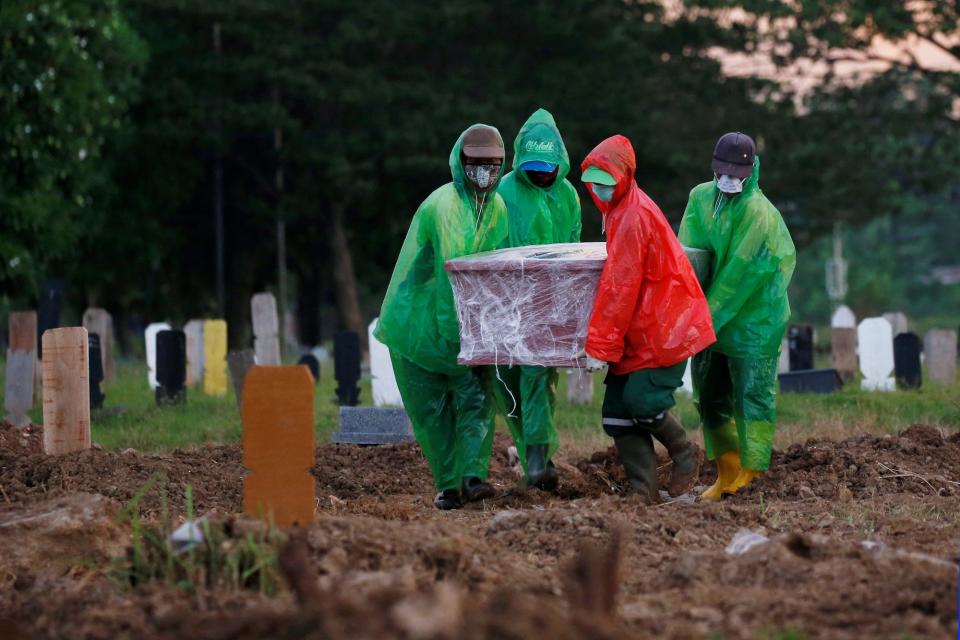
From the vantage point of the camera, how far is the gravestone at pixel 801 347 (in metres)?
18.8

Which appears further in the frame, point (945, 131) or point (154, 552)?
point (945, 131)

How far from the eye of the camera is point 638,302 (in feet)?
28.4

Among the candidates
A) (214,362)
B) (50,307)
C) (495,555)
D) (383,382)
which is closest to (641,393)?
(495,555)

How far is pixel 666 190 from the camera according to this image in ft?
111

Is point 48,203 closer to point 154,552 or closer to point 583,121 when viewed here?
point 583,121

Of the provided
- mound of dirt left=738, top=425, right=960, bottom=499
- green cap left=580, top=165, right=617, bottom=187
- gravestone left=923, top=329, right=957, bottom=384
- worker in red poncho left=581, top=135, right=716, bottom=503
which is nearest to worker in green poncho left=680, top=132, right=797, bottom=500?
mound of dirt left=738, top=425, right=960, bottom=499

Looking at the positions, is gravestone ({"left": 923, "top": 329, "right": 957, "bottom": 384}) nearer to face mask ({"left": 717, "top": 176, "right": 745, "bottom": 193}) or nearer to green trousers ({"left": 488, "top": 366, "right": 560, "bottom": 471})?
face mask ({"left": 717, "top": 176, "right": 745, "bottom": 193})

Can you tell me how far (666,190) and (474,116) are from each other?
458cm

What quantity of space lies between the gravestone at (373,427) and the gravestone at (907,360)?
6.34 m

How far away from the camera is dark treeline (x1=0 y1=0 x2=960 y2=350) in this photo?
32031 mm

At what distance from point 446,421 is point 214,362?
28.9 feet

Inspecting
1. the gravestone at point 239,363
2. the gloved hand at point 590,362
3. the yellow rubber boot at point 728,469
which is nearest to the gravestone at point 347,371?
the gravestone at point 239,363

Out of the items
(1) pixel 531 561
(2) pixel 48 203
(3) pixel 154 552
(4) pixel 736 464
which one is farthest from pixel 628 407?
(2) pixel 48 203

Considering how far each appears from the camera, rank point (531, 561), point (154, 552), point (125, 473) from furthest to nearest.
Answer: point (125, 473) → point (531, 561) → point (154, 552)
